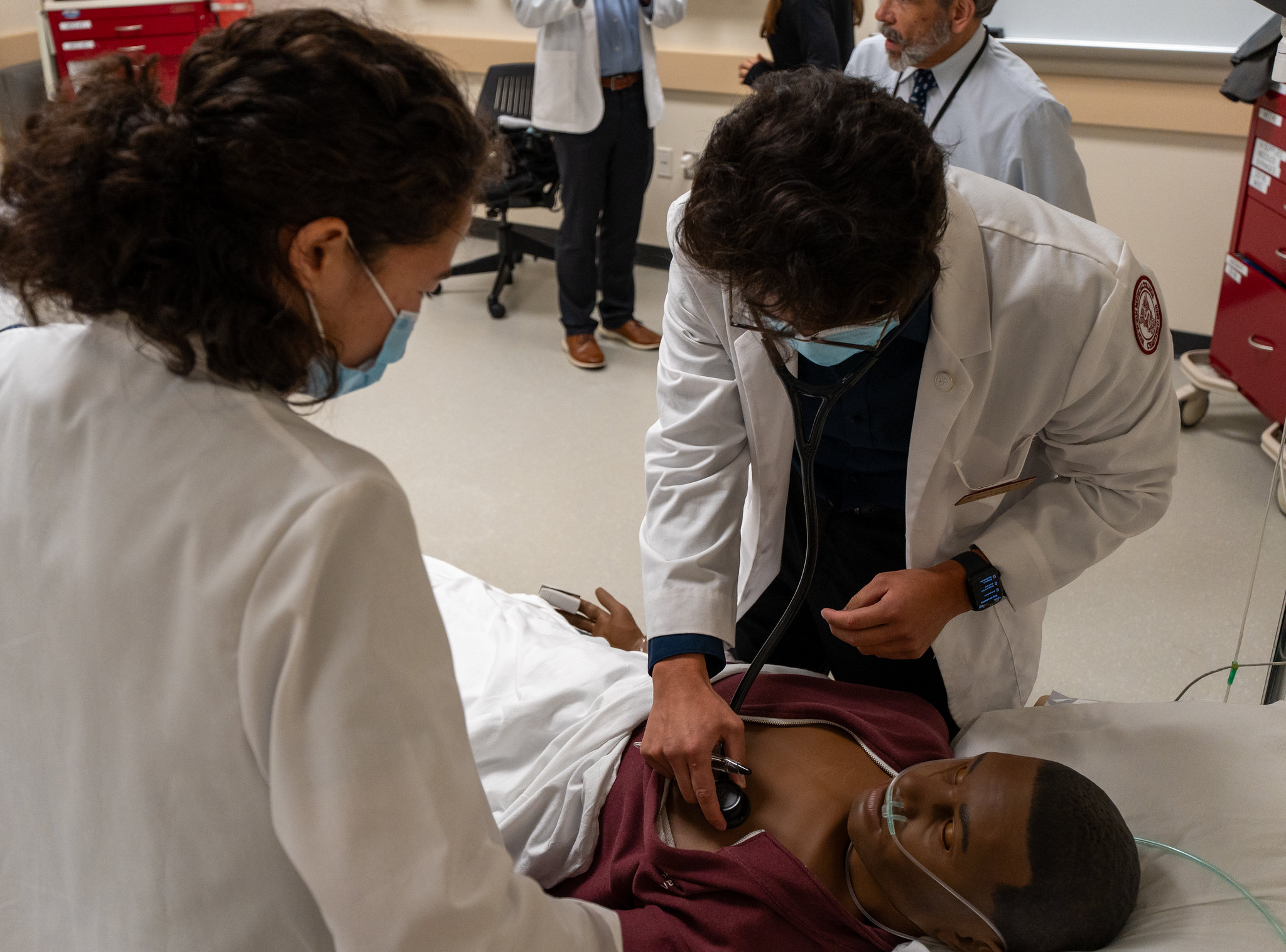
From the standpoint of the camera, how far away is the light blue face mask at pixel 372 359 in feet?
2.26

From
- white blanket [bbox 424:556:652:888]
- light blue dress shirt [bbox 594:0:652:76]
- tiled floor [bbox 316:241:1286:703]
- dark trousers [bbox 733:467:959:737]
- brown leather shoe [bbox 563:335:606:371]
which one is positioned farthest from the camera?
brown leather shoe [bbox 563:335:606:371]

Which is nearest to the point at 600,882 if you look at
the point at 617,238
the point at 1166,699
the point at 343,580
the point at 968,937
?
the point at 968,937

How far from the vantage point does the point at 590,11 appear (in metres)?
3.18

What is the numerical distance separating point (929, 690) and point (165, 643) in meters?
1.09

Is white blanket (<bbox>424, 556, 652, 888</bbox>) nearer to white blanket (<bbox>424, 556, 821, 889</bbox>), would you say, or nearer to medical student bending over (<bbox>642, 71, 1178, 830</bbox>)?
white blanket (<bbox>424, 556, 821, 889</bbox>)

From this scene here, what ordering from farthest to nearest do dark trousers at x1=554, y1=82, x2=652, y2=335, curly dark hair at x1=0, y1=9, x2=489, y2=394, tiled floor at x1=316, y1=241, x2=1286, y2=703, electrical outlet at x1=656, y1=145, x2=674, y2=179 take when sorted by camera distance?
electrical outlet at x1=656, y1=145, x2=674, y2=179
dark trousers at x1=554, y1=82, x2=652, y2=335
tiled floor at x1=316, y1=241, x2=1286, y2=703
curly dark hair at x1=0, y1=9, x2=489, y2=394

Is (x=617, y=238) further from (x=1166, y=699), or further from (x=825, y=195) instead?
(x=825, y=195)

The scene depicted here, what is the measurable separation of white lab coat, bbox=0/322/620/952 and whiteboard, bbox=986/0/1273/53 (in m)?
3.34

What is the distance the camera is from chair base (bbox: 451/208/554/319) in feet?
13.0

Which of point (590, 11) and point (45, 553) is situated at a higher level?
point (590, 11)

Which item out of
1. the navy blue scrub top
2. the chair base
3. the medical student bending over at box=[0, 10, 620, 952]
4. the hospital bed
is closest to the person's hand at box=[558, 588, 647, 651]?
the hospital bed

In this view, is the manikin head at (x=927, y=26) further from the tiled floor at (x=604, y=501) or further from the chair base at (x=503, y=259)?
the chair base at (x=503, y=259)

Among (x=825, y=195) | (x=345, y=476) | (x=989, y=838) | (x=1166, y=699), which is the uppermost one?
(x=825, y=195)

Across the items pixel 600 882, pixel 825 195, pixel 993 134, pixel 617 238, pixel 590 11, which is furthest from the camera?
pixel 617 238
